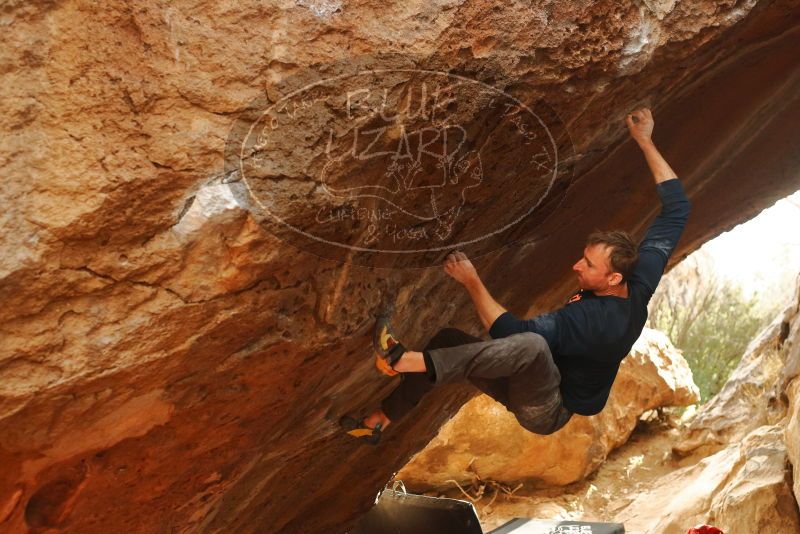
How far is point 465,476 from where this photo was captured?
766cm

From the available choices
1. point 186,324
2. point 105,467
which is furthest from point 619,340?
point 105,467

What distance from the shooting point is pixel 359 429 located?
3.58 m

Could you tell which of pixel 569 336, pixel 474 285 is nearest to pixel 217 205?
pixel 474 285

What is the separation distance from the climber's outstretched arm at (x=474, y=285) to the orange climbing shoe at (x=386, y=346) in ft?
1.10

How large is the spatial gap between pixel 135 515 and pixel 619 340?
1916mm

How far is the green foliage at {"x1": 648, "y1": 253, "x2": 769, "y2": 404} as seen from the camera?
1034 cm

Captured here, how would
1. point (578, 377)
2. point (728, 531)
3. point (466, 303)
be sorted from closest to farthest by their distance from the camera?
point (578, 377) < point (466, 303) < point (728, 531)

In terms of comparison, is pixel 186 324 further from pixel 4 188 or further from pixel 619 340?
pixel 619 340

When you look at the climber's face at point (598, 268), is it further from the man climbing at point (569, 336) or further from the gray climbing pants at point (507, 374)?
the gray climbing pants at point (507, 374)

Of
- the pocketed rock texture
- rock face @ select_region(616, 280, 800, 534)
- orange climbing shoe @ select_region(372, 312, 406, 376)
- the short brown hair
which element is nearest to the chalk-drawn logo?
the pocketed rock texture

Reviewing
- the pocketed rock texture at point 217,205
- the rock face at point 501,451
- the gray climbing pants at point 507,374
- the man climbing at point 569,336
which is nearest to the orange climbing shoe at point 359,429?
the pocketed rock texture at point 217,205

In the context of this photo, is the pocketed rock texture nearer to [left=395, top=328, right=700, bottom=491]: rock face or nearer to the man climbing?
the man climbing

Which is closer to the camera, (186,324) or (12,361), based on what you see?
(12,361)

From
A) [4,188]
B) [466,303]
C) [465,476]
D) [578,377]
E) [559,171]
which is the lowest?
[465,476]
